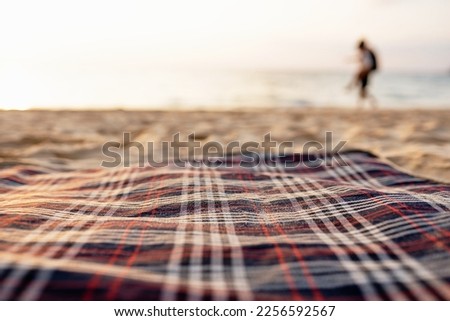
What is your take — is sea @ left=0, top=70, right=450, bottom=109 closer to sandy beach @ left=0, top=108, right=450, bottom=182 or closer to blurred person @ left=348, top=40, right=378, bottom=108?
blurred person @ left=348, top=40, right=378, bottom=108

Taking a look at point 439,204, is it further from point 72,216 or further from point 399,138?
point 399,138

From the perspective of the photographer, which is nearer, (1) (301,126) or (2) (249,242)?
(2) (249,242)

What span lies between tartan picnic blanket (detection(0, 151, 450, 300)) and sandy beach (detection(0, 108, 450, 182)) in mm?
1006

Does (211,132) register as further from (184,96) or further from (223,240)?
(184,96)

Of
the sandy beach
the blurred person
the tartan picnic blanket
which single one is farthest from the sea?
the tartan picnic blanket

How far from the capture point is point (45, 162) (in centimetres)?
293

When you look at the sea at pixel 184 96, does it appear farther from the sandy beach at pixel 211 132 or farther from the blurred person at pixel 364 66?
the sandy beach at pixel 211 132

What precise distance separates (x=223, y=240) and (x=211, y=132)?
10.4 feet

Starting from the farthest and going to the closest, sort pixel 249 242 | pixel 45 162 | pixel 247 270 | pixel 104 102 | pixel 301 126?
pixel 104 102 → pixel 301 126 → pixel 45 162 → pixel 249 242 → pixel 247 270

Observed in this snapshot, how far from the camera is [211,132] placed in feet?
14.6

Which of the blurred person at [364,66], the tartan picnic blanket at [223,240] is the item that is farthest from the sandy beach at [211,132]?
the blurred person at [364,66]

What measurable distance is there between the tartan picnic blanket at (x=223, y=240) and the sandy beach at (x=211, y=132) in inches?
39.6

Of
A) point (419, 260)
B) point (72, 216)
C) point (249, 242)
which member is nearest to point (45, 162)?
point (72, 216)
